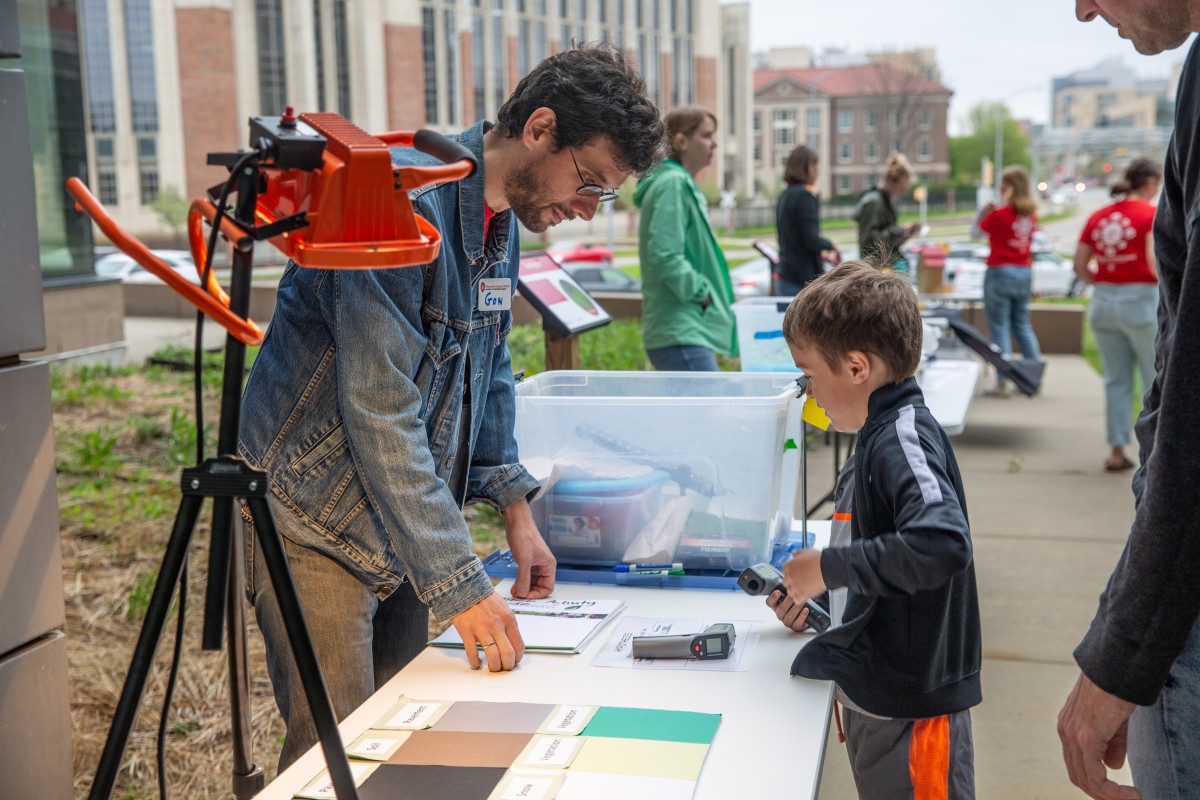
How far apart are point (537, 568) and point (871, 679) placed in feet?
2.23

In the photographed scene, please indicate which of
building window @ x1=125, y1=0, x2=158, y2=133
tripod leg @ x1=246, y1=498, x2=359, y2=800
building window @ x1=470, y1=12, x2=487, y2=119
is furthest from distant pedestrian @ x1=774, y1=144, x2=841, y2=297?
building window @ x1=470, y1=12, x2=487, y2=119

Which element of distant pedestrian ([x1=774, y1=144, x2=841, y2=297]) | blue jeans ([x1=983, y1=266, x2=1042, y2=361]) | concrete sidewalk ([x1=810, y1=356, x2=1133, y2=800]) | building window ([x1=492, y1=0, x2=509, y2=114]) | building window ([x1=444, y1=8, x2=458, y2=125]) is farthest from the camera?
building window ([x1=492, y1=0, x2=509, y2=114])

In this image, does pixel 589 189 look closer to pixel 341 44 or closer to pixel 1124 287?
pixel 1124 287

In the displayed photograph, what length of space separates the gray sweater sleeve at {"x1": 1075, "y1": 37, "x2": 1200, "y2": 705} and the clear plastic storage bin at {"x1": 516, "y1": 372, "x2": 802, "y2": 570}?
0.86 meters

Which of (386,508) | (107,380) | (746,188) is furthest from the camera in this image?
(746,188)

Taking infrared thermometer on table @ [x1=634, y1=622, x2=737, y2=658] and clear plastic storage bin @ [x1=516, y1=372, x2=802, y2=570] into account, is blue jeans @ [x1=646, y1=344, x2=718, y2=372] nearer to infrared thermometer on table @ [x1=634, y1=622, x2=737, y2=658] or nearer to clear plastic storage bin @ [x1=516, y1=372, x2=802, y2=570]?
clear plastic storage bin @ [x1=516, y1=372, x2=802, y2=570]

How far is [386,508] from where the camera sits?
161 cm

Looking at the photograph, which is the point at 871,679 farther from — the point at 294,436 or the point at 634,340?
the point at 634,340

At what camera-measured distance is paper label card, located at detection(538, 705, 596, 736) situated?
4.79 ft

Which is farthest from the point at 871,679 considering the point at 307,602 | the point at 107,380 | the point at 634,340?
the point at 107,380

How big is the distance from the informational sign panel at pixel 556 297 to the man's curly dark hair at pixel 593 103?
5.13 feet

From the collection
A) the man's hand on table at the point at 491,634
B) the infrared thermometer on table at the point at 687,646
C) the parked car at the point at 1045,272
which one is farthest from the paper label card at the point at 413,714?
Answer: the parked car at the point at 1045,272

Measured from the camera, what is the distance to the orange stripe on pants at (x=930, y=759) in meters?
1.63

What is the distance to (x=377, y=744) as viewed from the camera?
4.72 ft
